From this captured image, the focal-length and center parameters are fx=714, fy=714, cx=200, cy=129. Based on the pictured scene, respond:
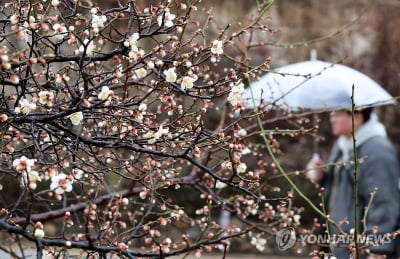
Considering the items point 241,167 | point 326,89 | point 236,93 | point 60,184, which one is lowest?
point 60,184

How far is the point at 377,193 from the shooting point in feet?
12.9

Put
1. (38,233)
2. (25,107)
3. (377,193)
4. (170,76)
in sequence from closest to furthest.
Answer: (38,233)
(25,107)
(170,76)
(377,193)

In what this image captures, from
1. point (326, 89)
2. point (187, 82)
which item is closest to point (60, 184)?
point (187, 82)

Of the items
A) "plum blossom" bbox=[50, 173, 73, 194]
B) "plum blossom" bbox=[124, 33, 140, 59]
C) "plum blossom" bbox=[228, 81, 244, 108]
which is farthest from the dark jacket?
"plum blossom" bbox=[50, 173, 73, 194]

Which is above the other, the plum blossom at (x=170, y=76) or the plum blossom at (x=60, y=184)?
the plum blossom at (x=170, y=76)

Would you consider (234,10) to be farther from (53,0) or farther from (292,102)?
(53,0)

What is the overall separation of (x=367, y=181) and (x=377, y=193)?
9 centimetres

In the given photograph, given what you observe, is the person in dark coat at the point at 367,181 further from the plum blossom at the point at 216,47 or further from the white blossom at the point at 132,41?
the white blossom at the point at 132,41

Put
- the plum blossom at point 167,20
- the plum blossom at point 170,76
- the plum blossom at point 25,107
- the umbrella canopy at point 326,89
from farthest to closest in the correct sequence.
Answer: the umbrella canopy at point 326,89 → the plum blossom at point 167,20 → the plum blossom at point 170,76 → the plum blossom at point 25,107

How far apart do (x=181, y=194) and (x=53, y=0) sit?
6.36 m

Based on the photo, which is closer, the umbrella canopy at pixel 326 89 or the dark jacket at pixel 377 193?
the dark jacket at pixel 377 193

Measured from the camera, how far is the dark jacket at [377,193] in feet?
12.7

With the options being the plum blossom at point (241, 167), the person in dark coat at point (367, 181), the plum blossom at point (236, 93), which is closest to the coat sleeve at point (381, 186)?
the person in dark coat at point (367, 181)

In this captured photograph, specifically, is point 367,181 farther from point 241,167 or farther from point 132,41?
point 132,41
